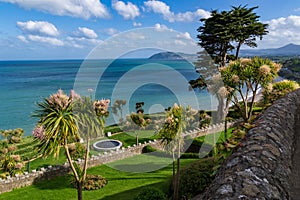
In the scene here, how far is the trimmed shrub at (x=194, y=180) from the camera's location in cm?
1062

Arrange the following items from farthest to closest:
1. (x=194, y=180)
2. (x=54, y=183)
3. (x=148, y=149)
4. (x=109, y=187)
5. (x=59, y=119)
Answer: (x=148, y=149), (x=54, y=183), (x=109, y=187), (x=194, y=180), (x=59, y=119)

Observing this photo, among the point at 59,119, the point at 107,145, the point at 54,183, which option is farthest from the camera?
the point at 107,145

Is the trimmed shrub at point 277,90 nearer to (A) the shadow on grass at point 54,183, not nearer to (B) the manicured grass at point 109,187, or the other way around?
(B) the manicured grass at point 109,187

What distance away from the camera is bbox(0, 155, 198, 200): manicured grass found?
13.6m

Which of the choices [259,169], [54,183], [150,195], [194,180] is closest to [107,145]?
[54,183]

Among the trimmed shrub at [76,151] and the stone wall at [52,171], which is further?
the trimmed shrub at [76,151]

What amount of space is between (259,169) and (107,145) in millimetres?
21938

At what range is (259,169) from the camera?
2311 millimetres

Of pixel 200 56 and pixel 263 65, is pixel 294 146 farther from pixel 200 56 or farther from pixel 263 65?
pixel 200 56

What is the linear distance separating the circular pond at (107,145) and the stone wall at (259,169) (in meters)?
19.7

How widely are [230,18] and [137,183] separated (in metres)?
17.0

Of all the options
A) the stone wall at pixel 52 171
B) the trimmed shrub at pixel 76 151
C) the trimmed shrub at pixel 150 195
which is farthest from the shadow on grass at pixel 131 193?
the trimmed shrub at pixel 76 151

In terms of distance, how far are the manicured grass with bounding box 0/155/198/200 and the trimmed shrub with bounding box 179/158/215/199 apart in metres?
1.56

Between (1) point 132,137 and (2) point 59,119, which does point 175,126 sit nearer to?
(2) point 59,119
